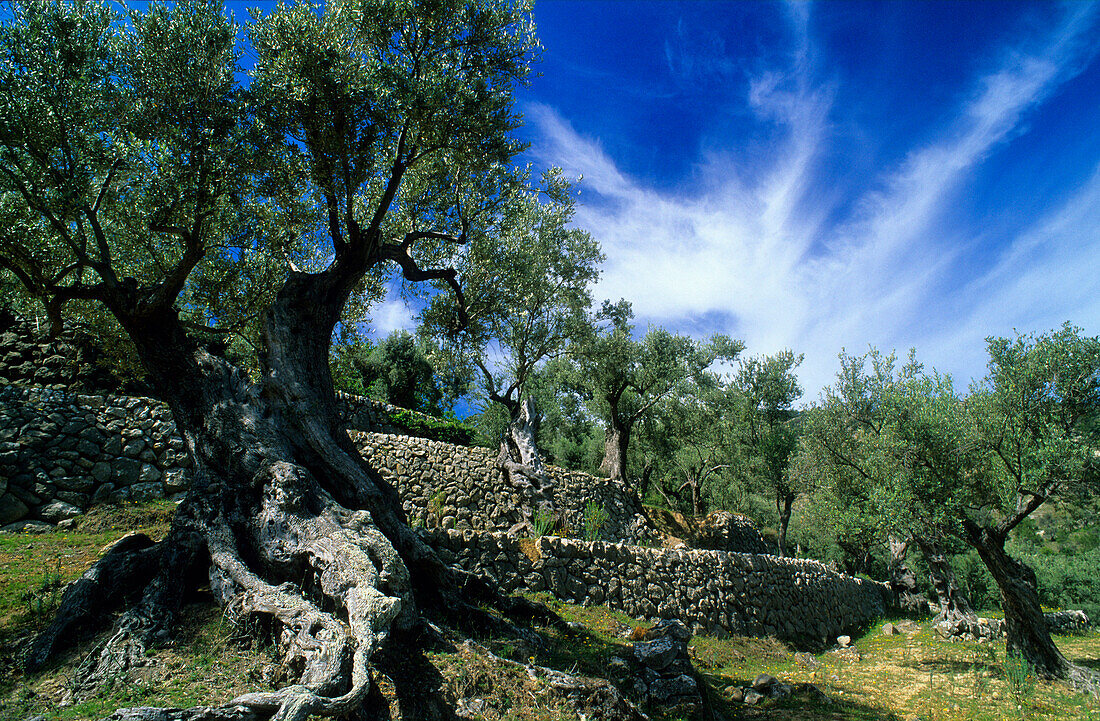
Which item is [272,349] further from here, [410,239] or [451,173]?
[451,173]

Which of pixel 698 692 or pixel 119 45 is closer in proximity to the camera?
pixel 698 692

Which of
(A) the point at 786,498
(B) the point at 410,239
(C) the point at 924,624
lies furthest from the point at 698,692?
(A) the point at 786,498

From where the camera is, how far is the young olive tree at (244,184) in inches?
258

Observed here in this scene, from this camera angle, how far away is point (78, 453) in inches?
448

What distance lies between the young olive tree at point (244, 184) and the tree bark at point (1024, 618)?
1212 cm

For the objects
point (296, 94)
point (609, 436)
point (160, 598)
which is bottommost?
point (160, 598)

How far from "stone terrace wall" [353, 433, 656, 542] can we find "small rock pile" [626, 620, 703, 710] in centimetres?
657

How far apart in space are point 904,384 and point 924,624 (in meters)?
12.2

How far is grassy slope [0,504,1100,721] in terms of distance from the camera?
451 centimetres

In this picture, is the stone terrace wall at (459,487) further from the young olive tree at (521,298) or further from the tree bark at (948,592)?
the tree bark at (948,592)

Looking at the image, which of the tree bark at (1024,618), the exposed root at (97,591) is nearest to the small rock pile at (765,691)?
the tree bark at (1024,618)

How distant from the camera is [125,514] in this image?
34.9 ft

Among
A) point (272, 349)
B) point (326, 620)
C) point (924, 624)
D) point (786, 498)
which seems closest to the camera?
point (326, 620)

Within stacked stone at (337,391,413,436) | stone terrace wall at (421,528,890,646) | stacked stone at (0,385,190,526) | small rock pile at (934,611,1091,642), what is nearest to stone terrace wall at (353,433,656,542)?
stone terrace wall at (421,528,890,646)
